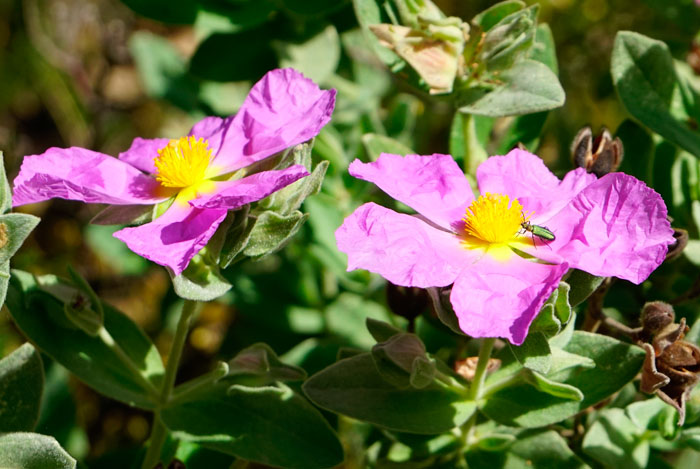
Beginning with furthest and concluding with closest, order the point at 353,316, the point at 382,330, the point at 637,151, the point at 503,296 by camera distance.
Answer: the point at 353,316
the point at 637,151
the point at 382,330
the point at 503,296

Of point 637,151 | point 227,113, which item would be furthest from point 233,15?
point 637,151

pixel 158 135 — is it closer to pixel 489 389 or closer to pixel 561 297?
pixel 489 389

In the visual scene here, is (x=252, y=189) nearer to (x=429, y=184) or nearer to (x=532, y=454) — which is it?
(x=429, y=184)

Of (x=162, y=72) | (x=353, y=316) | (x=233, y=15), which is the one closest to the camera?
(x=233, y=15)

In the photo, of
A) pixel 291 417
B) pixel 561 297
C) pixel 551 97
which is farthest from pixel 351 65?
pixel 561 297

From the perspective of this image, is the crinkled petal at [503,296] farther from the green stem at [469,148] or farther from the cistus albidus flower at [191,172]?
the green stem at [469,148]

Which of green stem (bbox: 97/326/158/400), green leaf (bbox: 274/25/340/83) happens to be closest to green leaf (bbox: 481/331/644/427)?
green stem (bbox: 97/326/158/400)

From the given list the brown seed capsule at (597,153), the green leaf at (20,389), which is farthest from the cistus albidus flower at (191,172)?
the brown seed capsule at (597,153)
